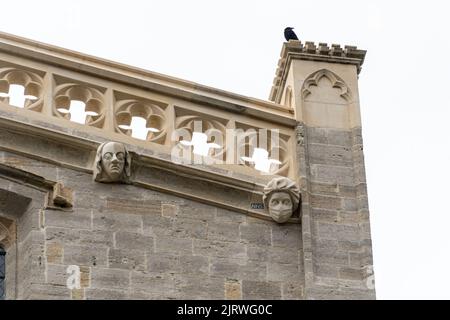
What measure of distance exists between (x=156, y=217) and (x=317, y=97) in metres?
2.38

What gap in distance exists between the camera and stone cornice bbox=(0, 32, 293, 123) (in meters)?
30.1

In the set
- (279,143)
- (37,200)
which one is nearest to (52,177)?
(37,200)

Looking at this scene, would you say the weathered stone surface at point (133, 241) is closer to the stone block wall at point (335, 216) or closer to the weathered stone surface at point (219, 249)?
the weathered stone surface at point (219, 249)

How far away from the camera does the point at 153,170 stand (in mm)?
29641

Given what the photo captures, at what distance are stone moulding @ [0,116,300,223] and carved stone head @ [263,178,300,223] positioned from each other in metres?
0.08

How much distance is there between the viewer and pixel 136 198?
96.5 ft

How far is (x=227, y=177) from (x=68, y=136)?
159cm

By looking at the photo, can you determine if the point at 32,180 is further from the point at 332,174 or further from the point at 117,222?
the point at 332,174

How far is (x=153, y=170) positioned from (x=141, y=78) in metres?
1.09

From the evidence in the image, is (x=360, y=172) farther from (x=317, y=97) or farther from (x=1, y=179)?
(x=1, y=179)

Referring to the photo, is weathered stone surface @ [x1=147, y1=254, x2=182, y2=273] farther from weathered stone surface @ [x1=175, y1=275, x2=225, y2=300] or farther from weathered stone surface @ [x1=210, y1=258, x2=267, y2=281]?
weathered stone surface @ [x1=210, y1=258, x2=267, y2=281]

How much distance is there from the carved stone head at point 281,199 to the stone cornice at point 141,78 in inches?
35.7

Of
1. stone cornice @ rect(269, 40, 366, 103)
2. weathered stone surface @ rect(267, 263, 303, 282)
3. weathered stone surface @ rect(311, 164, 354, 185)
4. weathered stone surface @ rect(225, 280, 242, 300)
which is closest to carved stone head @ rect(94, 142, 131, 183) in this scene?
weathered stone surface @ rect(225, 280, 242, 300)

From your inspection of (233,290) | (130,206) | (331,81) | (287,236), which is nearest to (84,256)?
(130,206)
